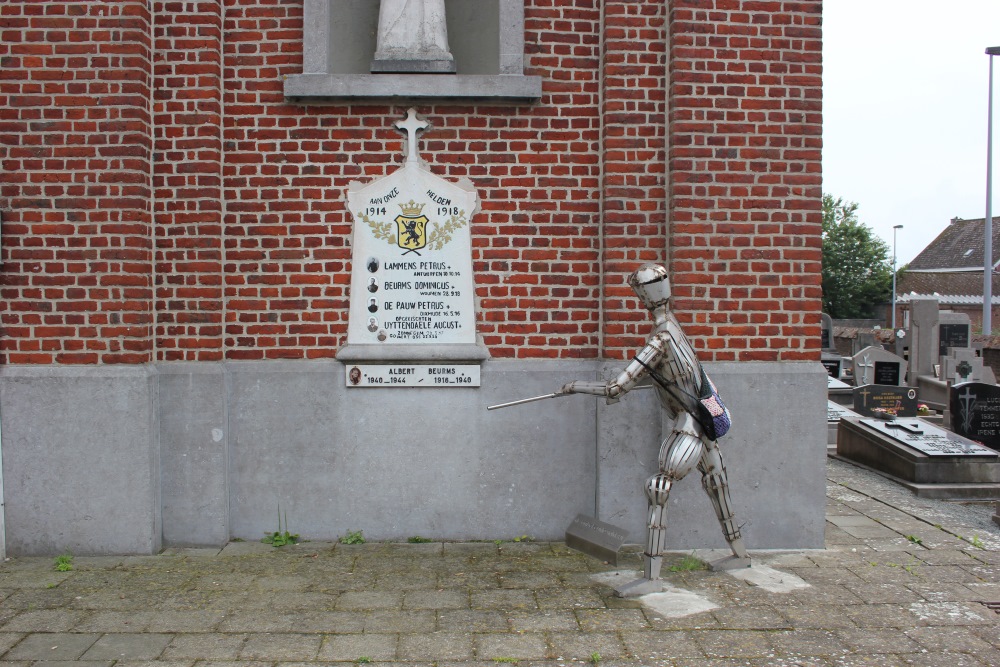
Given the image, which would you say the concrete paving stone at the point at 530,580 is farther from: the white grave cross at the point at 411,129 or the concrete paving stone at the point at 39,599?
the white grave cross at the point at 411,129

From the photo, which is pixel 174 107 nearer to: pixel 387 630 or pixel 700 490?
pixel 387 630

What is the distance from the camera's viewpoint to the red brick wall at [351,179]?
559 centimetres

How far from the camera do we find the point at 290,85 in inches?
227

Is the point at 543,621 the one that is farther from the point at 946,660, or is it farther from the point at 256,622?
the point at 946,660

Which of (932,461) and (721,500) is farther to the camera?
(932,461)

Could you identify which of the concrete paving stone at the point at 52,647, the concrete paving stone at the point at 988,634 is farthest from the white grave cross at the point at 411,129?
the concrete paving stone at the point at 988,634

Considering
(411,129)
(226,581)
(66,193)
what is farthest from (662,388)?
(66,193)

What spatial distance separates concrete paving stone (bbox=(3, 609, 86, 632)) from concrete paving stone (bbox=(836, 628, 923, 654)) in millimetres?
3905

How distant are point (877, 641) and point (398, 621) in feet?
7.87

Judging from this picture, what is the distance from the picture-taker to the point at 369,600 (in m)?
4.75

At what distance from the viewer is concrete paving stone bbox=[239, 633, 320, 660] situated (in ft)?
13.2

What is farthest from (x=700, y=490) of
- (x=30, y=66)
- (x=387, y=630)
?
(x=30, y=66)

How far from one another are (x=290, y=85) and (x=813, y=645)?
15.2ft

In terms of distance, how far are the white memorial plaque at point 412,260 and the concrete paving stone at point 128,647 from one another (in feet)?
7.69
